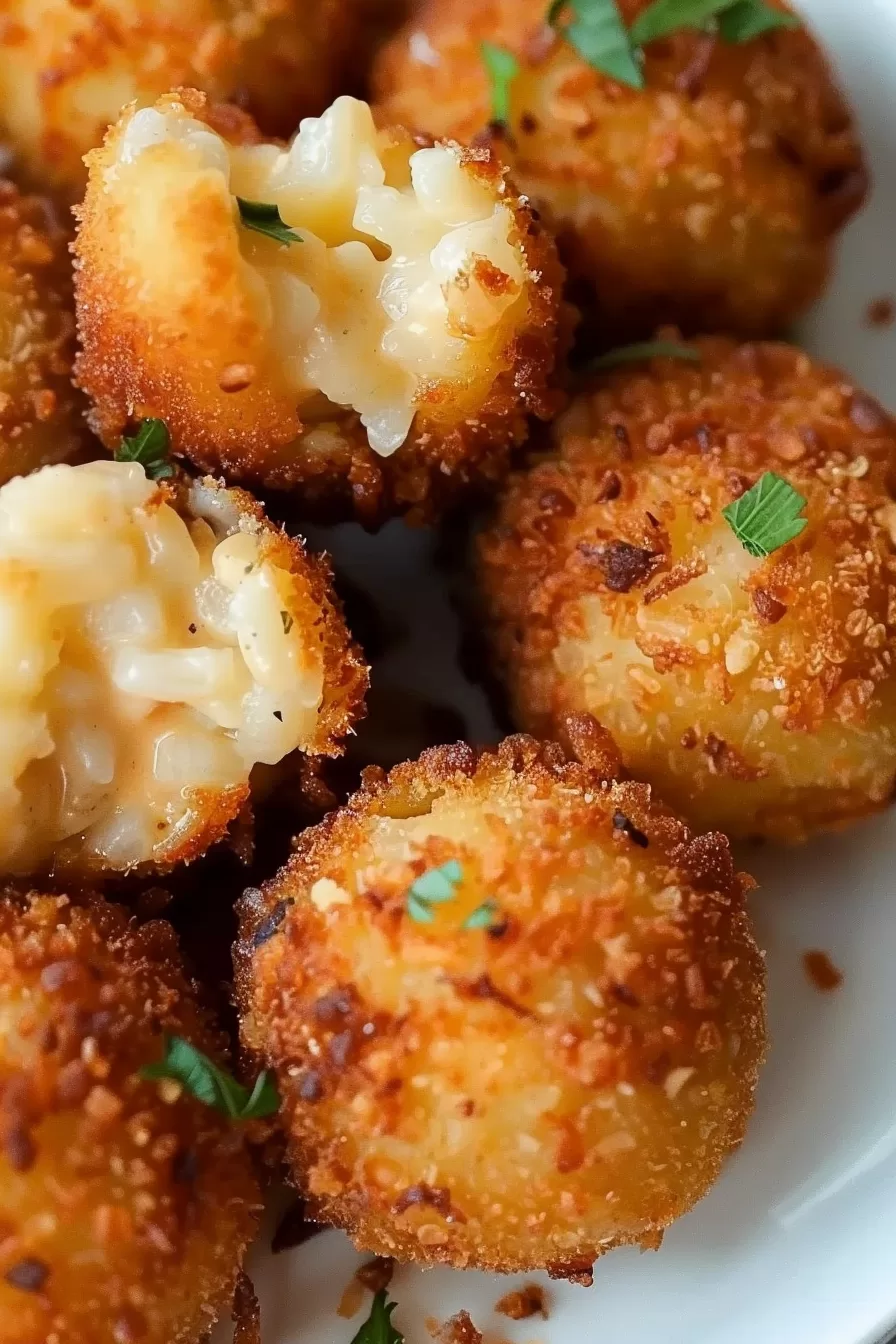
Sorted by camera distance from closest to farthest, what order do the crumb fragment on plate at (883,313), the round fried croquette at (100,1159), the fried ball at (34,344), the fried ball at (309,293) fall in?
the round fried croquette at (100,1159) → the fried ball at (309,293) → the fried ball at (34,344) → the crumb fragment on plate at (883,313)

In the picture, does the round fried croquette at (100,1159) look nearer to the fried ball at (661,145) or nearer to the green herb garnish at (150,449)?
the green herb garnish at (150,449)

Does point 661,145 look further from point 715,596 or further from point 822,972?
point 822,972

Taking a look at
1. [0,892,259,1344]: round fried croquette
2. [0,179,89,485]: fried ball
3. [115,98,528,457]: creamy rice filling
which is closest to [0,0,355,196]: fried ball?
[0,179,89,485]: fried ball

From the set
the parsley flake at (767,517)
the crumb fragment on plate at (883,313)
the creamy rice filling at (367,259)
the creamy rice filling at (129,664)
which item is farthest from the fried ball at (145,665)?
the crumb fragment on plate at (883,313)

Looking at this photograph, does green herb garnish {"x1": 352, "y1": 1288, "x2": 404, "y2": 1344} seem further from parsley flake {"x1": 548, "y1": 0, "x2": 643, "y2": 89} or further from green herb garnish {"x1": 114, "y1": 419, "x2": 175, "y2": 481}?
parsley flake {"x1": 548, "y1": 0, "x2": 643, "y2": 89}

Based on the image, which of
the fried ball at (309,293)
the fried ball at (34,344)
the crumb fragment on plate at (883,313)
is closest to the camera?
the fried ball at (309,293)

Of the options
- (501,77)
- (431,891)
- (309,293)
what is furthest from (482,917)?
(501,77)

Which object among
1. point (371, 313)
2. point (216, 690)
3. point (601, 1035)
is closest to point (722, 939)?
point (601, 1035)
